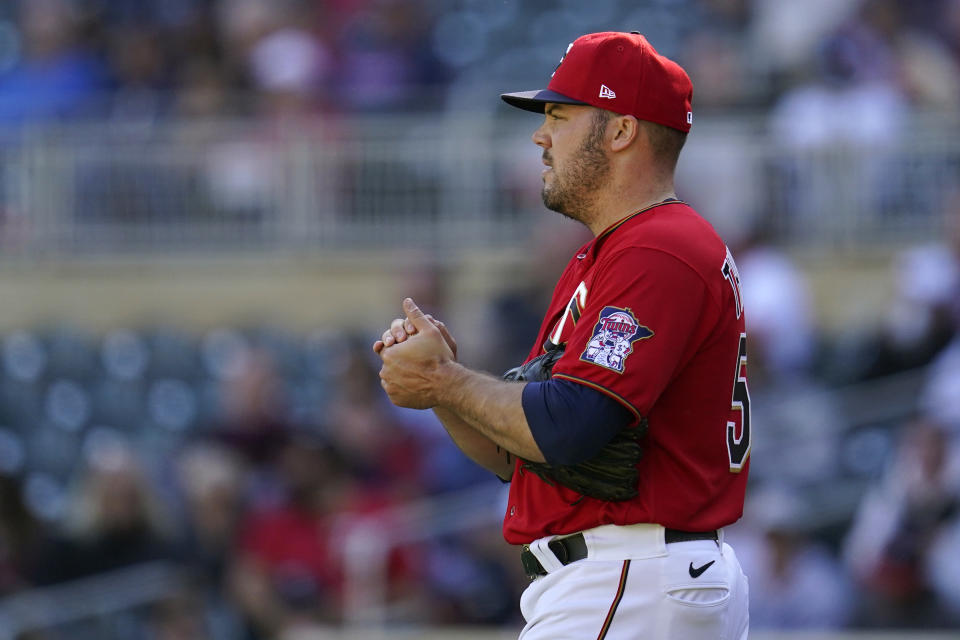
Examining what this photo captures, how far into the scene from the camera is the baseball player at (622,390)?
10.7ft

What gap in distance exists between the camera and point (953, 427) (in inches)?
290

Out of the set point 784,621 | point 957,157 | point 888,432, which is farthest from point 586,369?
point 957,157

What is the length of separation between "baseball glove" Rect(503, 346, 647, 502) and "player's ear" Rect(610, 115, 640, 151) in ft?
1.85

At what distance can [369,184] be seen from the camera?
37.1ft

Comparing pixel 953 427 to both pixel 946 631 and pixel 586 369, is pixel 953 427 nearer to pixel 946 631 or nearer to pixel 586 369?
pixel 946 631

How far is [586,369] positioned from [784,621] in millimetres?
4247

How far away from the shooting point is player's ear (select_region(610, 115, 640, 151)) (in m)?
3.53

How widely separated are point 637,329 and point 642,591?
0.60 m

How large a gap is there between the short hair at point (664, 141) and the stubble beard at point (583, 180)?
0.11 metres

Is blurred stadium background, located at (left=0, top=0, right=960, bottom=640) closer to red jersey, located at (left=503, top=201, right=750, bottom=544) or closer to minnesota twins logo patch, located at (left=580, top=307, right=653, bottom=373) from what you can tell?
red jersey, located at (left=503, top=201, right=750, bottom=544)

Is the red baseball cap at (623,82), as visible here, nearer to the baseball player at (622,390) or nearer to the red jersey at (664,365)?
the baseball player at (622,390)

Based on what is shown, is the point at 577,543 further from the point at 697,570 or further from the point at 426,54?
the point at 426,54

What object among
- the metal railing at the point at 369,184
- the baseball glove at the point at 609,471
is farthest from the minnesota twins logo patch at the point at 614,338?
the metal railing at the point at 369,184

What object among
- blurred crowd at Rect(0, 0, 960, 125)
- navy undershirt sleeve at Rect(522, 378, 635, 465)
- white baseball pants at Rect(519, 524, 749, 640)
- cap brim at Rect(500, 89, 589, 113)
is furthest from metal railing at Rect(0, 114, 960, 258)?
navy undershirt sleeve at Rect(522, 378, 635, 465)
